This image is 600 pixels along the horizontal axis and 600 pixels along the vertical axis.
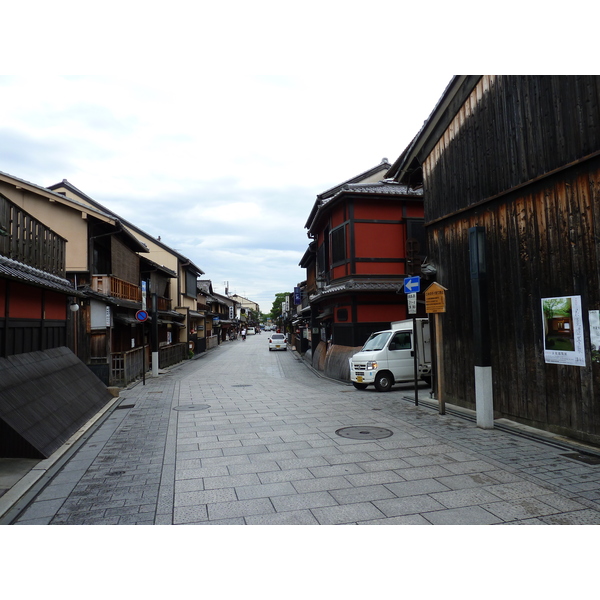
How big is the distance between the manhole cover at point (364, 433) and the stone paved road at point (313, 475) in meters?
0.18

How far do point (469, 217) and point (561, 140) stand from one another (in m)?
2.79

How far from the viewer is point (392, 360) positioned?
14680 mm

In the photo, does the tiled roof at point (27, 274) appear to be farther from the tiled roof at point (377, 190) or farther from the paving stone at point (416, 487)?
the tiled roof at point (377, 190)

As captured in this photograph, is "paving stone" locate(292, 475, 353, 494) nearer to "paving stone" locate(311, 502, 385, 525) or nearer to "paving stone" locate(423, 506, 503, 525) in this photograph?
"paving stone" locate(311, 502, 385, 525)

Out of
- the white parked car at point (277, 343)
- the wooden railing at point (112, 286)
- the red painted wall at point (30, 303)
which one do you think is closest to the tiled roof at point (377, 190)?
the wooden railing at point (112, 286)

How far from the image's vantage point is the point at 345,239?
18734 mm

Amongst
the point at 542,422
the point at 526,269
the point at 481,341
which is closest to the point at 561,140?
the point at 526,269

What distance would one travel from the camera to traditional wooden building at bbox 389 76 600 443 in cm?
705

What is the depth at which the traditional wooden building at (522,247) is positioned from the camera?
7047mm

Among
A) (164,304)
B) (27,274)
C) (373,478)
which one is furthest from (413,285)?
(164,304)

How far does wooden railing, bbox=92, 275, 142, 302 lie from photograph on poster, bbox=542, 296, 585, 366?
16.6 m

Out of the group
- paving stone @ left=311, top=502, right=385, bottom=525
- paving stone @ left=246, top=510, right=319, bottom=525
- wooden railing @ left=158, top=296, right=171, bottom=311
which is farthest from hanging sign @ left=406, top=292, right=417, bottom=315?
wooden railing @ left=158, top=296, right=171, bottom=311

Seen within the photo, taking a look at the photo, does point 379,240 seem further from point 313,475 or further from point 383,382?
point 313,475

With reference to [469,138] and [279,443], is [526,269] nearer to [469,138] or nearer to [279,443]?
[469,138]
